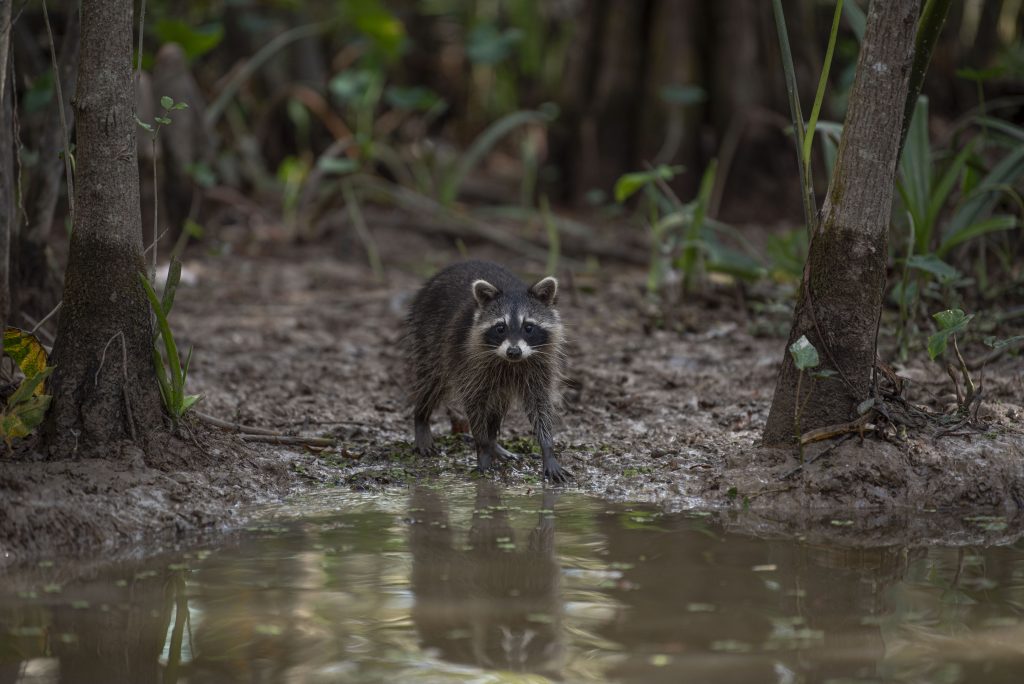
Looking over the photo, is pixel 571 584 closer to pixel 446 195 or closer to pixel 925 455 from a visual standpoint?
pixel 925 455

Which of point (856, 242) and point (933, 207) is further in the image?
point (933, 207)

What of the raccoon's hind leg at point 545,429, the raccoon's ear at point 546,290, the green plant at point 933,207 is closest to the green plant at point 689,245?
the green plant at point 933,207

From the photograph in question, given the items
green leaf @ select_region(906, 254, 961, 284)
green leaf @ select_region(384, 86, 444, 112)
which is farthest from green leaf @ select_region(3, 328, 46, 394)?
green leaf @ select_region(384, 86, 444, 112)

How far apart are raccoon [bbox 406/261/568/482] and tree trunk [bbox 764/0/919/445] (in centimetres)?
126

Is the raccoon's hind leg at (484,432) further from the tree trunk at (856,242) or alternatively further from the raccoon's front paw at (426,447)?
the tree trunk at (856,242)

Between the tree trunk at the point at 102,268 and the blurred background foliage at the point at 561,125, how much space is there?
11.2 feet

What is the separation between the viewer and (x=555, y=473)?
16.8ft

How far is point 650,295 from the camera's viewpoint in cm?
836

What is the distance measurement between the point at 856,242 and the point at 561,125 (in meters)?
7.87

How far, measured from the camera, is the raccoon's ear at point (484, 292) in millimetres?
5547

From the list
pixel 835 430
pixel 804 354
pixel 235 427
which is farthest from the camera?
pixel 235 427

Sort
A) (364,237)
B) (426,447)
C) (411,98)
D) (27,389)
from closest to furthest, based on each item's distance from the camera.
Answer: (27,389)
(426,447)
(364,237)
(411,98)

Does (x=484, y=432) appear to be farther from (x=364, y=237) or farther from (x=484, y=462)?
(x=364, y=237)

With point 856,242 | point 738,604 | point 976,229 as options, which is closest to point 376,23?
point 976,229
